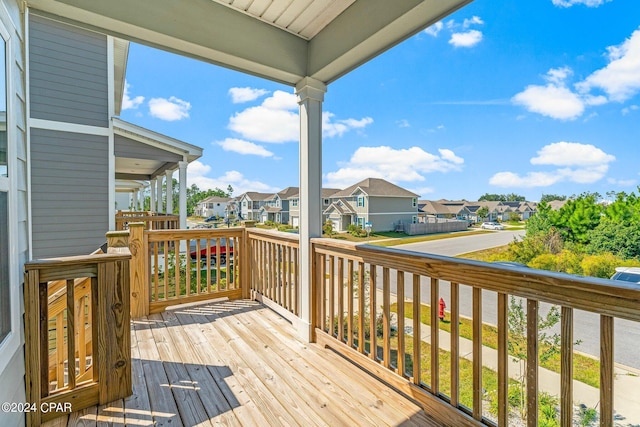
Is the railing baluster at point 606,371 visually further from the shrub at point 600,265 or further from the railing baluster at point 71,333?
the railing baluster at point 71,333

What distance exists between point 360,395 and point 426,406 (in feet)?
1.28

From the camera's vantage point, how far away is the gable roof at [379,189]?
6.95 ft

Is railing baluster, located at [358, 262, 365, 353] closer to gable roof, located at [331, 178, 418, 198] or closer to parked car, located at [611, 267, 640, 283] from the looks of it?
gable roof, located at [331, 178, 418, 198]

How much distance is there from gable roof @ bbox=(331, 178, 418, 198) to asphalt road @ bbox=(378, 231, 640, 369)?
40 centimetres

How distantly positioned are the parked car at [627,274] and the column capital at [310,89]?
7.37ft

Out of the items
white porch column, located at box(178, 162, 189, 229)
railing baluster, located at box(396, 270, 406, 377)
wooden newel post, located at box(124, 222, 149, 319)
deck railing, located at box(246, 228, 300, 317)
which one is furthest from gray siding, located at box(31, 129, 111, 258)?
railing baluster, located at box(396, 270, 406, 377)

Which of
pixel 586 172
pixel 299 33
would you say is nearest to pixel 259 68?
pixel 299 33

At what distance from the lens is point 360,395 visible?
190cm

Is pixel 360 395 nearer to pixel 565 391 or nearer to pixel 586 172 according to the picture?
pixel 565 391

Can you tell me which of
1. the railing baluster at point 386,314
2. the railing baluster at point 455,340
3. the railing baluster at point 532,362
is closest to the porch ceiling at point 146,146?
the railing baluster at point 386,314

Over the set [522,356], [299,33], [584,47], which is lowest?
[522,356]

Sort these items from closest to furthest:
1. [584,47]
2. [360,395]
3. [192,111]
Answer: [584,47] → [360,395] → [192,111]

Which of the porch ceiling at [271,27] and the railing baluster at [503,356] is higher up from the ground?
the porch ceiling at [271,27]

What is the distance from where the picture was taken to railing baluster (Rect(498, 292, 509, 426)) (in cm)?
138
